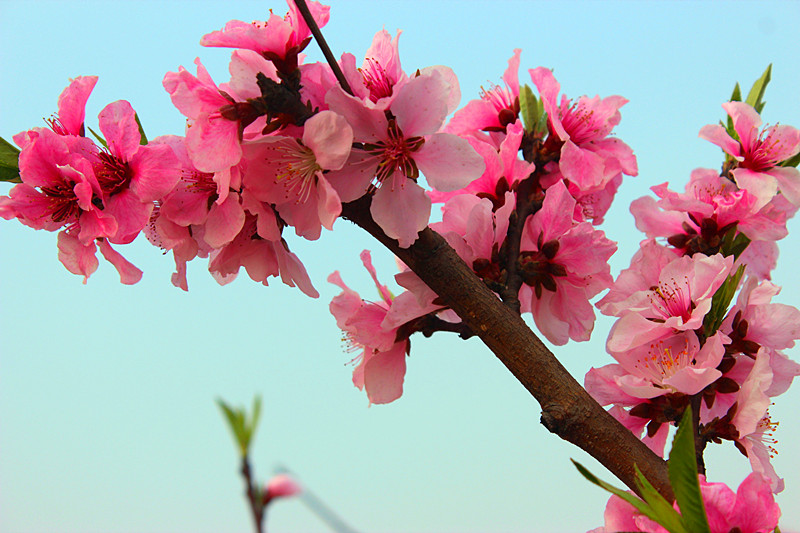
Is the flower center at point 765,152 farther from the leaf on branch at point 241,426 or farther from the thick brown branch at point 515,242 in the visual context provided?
the leaf on branch at point 241,426

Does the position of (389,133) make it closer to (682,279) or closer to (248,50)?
(248,50)

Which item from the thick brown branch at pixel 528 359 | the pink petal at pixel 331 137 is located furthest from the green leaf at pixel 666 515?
the pink petal at pixel 331 137

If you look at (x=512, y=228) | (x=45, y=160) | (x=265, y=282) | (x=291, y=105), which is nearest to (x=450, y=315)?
(x=512, y=228)

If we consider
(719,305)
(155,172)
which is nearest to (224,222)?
(155,172)

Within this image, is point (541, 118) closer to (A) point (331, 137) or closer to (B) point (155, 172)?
(A) point (331, 137)

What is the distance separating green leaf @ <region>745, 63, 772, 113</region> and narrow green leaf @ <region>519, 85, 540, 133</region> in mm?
461

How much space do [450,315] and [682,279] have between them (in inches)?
14.0

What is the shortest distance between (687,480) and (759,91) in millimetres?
889

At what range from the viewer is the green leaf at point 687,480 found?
660 millimetres

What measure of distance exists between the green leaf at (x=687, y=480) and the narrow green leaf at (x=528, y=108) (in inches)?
23.8

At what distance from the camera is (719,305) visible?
0.92 m

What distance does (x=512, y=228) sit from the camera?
1.01m

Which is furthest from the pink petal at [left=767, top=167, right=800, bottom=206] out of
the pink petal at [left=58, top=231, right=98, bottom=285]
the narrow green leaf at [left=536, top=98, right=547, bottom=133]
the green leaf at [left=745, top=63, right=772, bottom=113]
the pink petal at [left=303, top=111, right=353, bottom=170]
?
the pink petal at [left=58, top=231, right=98, bottom=285]

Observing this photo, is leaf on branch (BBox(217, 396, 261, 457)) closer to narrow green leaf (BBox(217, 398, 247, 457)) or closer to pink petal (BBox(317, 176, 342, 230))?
narrow green leaf (BBox(217, 398, 247, 457))
